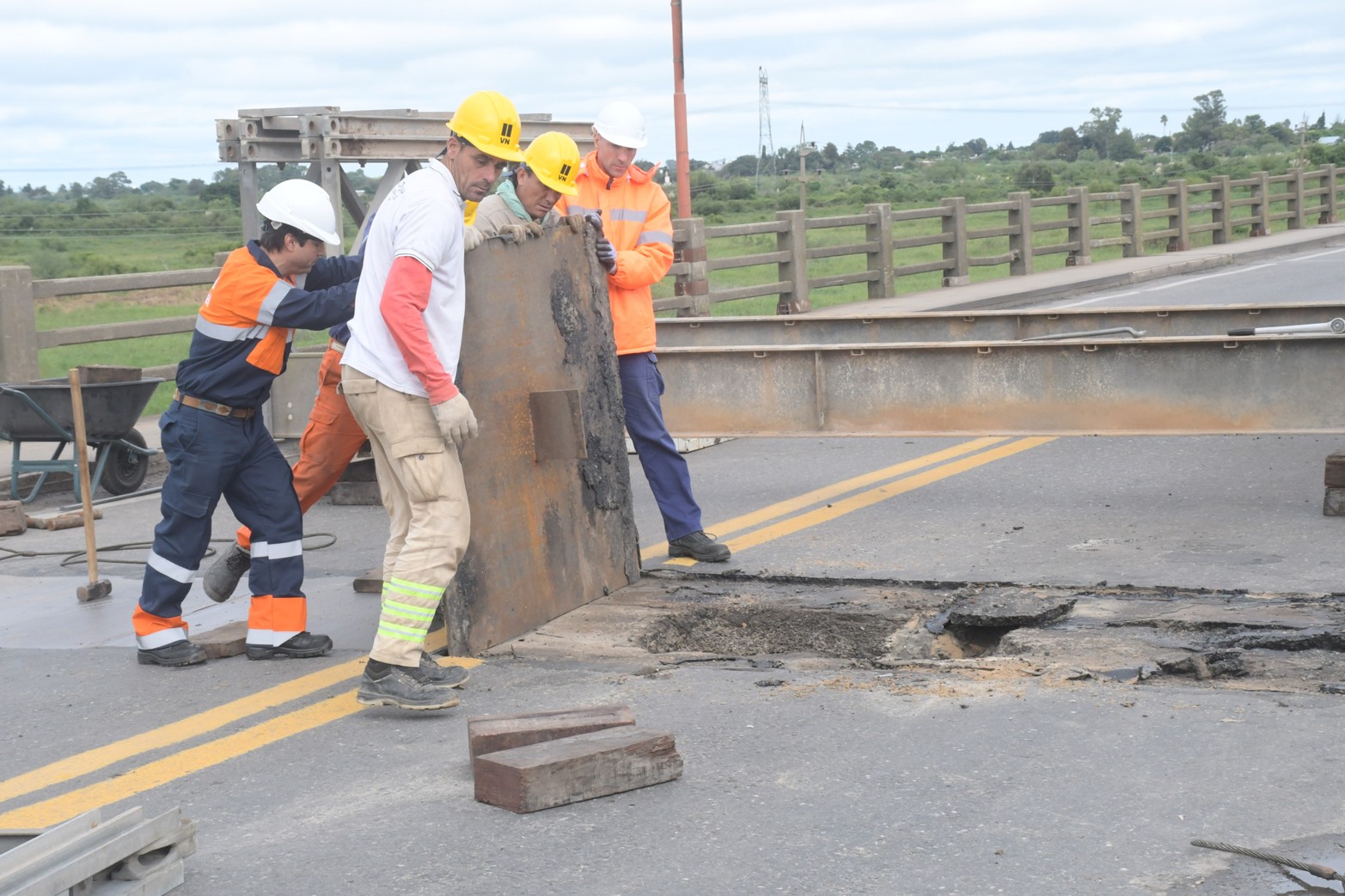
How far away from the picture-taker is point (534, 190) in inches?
247

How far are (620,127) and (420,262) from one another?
198cm

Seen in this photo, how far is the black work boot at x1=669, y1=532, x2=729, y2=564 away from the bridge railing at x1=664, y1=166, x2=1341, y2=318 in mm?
9948

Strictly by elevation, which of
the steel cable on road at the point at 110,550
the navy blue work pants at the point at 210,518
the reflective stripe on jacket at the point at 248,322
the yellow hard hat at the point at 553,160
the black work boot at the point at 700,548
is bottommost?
the steel cable on road at the point at 110,550

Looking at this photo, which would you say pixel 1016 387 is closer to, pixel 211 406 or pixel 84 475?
Result: pixel 211 406

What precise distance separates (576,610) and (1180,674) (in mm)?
2397

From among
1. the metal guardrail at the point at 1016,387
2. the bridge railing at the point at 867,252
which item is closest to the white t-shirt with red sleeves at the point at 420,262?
the metal guardrail at the point at 1016,387

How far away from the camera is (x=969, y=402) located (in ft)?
27.5

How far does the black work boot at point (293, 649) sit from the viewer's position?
5977 millimetres

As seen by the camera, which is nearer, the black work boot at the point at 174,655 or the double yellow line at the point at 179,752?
the double yellow line at the point at 179,752

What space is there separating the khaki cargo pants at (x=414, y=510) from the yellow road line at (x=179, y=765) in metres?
0.30

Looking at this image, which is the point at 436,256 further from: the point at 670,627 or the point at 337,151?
the point at 337,151

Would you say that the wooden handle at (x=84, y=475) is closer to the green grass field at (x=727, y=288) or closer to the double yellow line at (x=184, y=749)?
the double yellow line at (x=184, y=749)

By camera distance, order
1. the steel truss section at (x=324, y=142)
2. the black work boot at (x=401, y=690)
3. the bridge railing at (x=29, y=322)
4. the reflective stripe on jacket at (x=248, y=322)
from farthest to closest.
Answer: the bridge railing at (x=29, y=322), the steel truss section at (x=324, y=142), the reflective stripe on jacket at (x=248, y=322), the black work boot at (x=401, y=690)

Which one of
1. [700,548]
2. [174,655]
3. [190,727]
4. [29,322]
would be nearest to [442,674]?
[190,727]
